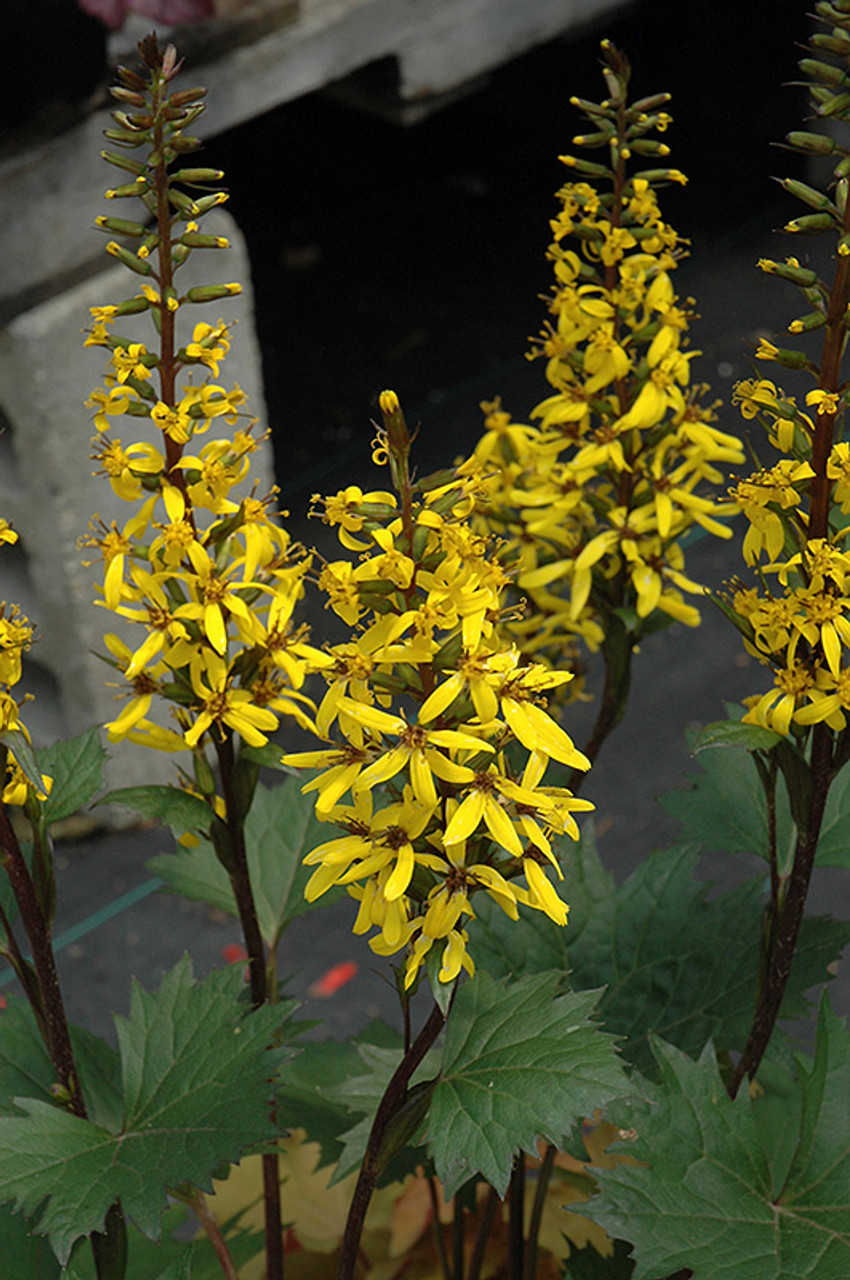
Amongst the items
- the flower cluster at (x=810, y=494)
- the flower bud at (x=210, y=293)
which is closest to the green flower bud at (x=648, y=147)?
the flower cluster at (x=810, y=494)

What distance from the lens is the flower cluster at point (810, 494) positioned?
2.65 feet

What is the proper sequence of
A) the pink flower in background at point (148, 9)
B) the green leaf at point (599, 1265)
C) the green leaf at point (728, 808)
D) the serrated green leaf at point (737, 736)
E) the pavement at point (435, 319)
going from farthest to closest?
the pavement at point (435, 319), the pink flower in background at point (148, 9), the green leaf at point (728, 808), the green leaf at point (599, 1265), the serrated green leaf at point (737, 736)

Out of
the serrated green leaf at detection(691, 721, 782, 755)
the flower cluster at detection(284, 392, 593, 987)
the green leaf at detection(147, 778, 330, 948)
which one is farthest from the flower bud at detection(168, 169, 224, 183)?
the green leaf at detection(147, 778, 330, 948)

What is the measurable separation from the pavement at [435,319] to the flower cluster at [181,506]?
143 cm

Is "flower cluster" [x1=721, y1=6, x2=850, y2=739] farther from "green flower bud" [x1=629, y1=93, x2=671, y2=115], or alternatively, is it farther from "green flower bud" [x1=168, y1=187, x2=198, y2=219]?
"green flower bud" [x1=168, y1=187, x2=198, y2=219]

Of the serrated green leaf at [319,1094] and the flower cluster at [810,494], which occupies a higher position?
the flower cluster at [810,494]

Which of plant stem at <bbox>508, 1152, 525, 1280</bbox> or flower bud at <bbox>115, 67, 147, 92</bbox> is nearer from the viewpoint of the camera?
flower bud at <bbox>115, 67, 147, 92</bbox>

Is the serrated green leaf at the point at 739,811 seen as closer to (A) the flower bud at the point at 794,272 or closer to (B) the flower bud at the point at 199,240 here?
(A) the flower bud at the point at 794,272

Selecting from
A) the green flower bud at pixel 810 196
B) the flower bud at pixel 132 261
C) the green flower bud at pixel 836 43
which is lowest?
the green flower bud at pixel 810 196

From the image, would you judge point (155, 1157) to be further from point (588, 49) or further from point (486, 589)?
point (588, 49)

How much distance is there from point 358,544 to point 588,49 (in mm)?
4583

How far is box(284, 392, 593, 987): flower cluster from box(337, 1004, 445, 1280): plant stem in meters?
0.05

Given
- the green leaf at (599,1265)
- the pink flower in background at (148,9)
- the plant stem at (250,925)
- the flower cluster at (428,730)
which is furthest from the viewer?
the pink flower in background at (148,9)

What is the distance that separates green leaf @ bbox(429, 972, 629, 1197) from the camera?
81 centimetres
